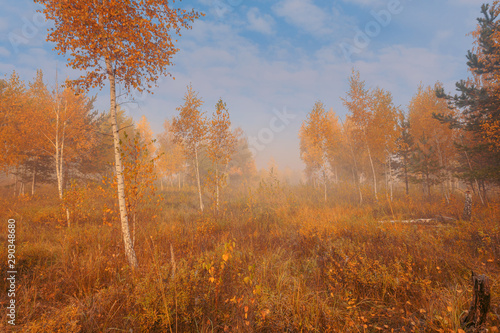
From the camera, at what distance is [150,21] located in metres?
5.01

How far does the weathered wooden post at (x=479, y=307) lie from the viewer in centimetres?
240

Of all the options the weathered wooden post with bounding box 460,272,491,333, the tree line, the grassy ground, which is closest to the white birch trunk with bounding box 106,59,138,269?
the grassy ground

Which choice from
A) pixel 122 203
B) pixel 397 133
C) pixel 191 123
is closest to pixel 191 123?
pixel 191 123

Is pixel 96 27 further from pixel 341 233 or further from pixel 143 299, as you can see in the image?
pixel 341 233

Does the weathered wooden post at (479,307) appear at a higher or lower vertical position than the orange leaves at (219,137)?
lower

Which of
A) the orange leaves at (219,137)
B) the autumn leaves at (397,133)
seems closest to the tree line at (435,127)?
the autumn leaves at (397,133)

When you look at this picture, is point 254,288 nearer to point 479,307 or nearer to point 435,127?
point 479,307

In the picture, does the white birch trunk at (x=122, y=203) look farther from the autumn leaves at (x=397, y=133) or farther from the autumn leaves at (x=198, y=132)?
the autumn leaves at (x=397, y=133)

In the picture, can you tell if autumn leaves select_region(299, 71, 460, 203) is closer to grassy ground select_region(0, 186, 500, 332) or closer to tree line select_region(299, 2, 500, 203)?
tree line select_region(299, 2, 500, 203)

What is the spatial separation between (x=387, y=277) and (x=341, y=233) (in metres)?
3.54

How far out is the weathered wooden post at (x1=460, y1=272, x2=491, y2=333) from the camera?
2400 mm

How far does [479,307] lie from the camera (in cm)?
246

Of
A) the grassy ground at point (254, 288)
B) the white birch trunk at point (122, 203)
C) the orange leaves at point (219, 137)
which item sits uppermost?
the orange leaves at point (219, 137)

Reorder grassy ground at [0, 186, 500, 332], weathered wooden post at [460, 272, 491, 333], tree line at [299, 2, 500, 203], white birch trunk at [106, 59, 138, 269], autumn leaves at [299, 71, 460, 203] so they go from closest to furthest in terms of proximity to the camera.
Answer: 1. weathered wooden post at [460, 272, 491, 333]
2. grassy ground at [0, 186, 500, 332]
3. white birch trunk at [106, 59, 138, 269]
4. tree line at [299, 2, 500, 203]
5. autumn leaves at [299, 71, 460, 203]
